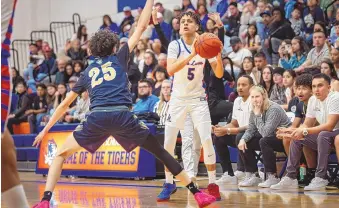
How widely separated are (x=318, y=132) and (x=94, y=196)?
289 centimetres

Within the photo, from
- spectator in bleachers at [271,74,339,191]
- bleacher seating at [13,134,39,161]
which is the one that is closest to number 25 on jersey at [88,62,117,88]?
spectator in bleachers at [271,74,339,191]

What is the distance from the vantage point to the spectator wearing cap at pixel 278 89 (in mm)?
10320

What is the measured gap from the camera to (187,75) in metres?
7.52

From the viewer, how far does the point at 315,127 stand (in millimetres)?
8109

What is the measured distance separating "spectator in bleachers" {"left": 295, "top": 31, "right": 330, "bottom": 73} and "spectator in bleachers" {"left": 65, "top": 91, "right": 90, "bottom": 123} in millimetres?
4317

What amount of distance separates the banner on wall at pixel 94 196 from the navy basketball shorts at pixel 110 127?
0.94 meters

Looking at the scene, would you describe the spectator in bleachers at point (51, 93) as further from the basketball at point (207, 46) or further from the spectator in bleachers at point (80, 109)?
the basketball at point (207, 46)

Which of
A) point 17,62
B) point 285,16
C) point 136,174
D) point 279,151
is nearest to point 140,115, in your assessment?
point 136,174

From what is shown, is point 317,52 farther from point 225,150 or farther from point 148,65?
point 148,65

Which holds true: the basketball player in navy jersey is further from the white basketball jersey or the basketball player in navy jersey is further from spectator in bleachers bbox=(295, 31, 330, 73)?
spectator in bleachers bbox=(295, 31, 330, 73)

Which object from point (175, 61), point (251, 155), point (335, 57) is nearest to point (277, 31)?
point (335, 57)

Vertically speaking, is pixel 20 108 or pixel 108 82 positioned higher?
pixel 108 82

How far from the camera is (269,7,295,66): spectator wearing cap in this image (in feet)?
42.5

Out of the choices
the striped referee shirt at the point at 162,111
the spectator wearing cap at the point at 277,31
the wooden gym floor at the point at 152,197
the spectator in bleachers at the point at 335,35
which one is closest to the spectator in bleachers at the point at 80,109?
the striped referee shirt at the point at 162,111
